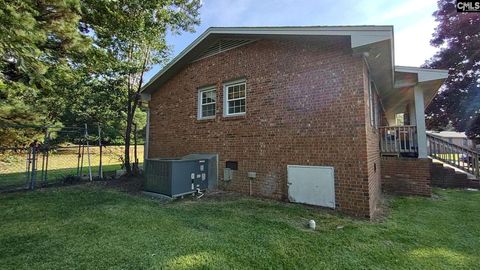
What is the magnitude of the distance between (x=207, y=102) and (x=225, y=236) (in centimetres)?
567

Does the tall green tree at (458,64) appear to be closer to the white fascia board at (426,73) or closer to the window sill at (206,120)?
the white fascia board at (426,73)

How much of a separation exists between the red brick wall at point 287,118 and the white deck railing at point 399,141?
2.65 meters

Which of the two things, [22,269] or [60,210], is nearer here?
[22,269]

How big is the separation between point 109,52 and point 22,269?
10.1m

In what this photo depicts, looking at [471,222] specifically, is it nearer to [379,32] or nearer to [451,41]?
[379,32]

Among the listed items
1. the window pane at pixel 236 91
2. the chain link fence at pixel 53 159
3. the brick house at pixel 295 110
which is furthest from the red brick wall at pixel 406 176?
the chain link fence at pixel 53 159

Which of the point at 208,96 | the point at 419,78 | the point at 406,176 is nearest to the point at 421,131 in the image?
the point at 406,176

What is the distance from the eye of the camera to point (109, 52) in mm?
10898

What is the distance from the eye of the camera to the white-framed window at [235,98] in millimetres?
7816

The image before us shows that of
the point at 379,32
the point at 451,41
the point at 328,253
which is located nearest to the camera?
the point at 328,253

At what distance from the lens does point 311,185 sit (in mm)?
6094

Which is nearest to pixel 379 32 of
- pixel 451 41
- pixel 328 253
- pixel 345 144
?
pixel 345 144

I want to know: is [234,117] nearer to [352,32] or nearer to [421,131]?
[352,32]

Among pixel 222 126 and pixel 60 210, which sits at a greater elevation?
pixel 222 126
